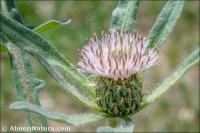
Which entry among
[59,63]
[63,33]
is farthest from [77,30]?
[59,63]

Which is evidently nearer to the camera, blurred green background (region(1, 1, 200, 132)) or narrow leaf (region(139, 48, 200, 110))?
narrow leaf (region(139, 48, 200, 110))

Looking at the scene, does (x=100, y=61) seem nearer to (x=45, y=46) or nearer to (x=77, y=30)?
(x=45, y=46)

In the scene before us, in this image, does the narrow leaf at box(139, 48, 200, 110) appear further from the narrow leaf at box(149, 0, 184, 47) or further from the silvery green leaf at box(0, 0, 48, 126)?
the silvery green leaf at box(0, 0, 48, 126)

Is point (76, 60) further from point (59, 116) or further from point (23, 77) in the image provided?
point (59, 116)

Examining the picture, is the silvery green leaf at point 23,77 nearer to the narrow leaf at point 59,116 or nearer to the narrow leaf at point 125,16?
the narrow leaf at point 59,116

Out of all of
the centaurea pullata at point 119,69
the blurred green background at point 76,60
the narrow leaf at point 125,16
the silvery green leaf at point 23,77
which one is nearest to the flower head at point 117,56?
the centaurea pullata at point 119,69

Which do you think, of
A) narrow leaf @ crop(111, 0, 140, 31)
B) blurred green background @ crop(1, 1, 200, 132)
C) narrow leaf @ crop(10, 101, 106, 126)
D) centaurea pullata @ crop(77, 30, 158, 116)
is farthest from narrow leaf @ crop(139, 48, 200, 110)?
blurred green background @ crop(1, 1, 200, 132)
